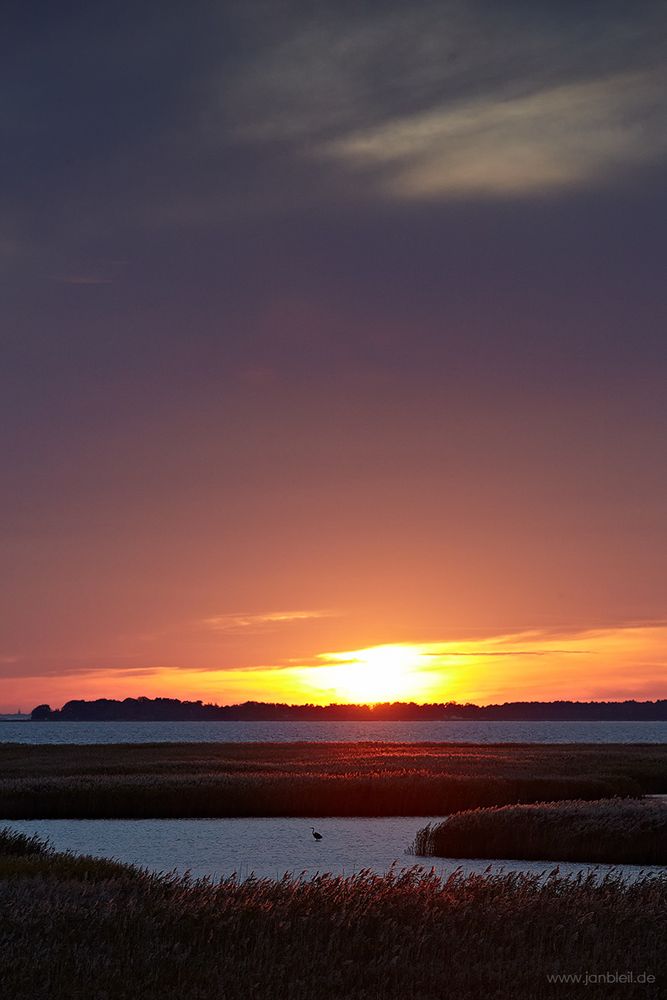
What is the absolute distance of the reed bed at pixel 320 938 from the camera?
12859mm

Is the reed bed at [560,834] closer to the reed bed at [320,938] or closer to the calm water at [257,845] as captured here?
the calm water at [257,845]

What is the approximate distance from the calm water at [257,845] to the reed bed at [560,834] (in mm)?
1076

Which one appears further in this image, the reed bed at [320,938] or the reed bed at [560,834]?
the reed bed at [560,834]

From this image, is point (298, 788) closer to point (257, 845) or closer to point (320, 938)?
point (257, 845)

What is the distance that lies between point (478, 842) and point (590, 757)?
46489 mm

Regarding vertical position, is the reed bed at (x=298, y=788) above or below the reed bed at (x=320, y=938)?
below

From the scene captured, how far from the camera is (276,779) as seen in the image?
54.3 meters

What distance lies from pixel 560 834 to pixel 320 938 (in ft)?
66.6

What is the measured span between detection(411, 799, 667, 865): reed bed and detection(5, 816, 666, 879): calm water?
1.08 metres

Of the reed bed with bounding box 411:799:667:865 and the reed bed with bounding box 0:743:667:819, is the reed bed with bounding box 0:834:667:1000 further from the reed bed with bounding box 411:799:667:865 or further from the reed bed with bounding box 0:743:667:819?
the reed bed with bounding box 0:743:667:819

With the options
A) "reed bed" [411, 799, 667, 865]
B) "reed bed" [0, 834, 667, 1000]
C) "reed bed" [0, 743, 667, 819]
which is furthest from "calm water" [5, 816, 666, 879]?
"reed bed" [0, 834, 667, 1000]

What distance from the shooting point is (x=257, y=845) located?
37625 mm

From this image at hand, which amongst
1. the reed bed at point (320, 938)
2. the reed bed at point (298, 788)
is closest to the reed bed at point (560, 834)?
the reed bed at point (320, 938)

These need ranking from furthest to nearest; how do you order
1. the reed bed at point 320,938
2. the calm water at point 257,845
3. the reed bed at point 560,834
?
1. the reed bed at point 560,834
2. the calm water at point 257,845
3. the reed bed at point 320,938
